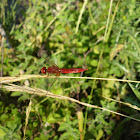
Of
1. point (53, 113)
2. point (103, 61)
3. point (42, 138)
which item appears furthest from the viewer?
point (103, 61)

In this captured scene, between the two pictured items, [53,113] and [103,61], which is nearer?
[53,113]

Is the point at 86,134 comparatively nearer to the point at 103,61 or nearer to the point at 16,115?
the point at 16,115

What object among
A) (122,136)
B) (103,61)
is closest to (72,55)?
(103,61)

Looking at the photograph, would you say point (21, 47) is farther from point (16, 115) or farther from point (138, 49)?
point (138, 49)

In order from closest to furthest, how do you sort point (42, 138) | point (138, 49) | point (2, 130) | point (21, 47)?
point (2, 130)
point (42, 138)
point (138, 49)
point (21, 47)

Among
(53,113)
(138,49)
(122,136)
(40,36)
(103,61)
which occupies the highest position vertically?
(40,36)

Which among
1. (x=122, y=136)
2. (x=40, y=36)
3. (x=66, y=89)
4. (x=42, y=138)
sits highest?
(x=40, y=36)

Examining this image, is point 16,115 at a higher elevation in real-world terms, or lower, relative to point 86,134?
higher

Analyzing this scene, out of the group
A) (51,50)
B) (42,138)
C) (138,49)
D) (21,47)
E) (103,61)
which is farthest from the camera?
(51,50)

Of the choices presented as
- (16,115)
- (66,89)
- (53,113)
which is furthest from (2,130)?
(66,89)
